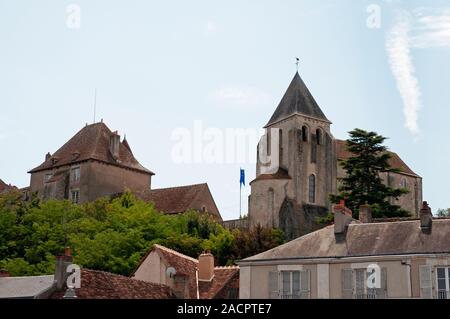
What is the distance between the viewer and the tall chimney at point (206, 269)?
31.1 m

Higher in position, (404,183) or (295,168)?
(404,183)

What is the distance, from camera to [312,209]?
64562 millimetres

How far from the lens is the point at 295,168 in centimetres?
6512

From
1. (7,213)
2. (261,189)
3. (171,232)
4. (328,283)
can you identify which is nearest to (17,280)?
(328,283)

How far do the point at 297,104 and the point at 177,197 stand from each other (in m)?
12.7

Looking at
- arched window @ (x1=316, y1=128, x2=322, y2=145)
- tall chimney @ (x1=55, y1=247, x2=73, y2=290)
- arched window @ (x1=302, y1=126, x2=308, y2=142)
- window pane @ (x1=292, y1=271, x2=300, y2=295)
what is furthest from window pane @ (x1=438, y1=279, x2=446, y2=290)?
Answer: arched window @ (x1=316, y1=128, x2=322, y2=145)

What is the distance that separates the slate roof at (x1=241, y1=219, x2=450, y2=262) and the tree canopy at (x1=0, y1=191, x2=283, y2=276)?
46.4 ft

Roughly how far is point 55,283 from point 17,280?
156 inches

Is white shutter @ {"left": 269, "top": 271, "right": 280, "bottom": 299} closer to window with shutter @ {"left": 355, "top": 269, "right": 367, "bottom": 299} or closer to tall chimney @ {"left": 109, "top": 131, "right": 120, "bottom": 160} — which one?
window with shutter @ {"left": 355, "top": 269, "right": 367, "bottom": 299}

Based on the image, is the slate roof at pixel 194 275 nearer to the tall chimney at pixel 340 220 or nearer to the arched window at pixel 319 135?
the tall chimney at pixel 340 220

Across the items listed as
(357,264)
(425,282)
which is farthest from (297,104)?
(425,282)

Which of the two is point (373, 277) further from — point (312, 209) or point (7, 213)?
point (312, 209)

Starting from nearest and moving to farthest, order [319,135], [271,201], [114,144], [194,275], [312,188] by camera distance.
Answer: [194,275] → [271,201] → [312,188] → [319,135] → [114,144]

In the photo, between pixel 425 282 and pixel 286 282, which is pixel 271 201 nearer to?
pixel 286 282
